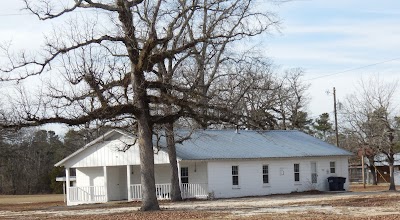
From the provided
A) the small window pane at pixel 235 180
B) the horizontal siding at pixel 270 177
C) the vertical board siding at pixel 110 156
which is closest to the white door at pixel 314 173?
the horizontal siding at pixel 270 177

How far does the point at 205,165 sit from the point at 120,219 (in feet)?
57.3

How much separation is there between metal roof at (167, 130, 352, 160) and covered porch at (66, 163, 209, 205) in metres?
1.17

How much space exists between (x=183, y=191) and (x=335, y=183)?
38.2 feet

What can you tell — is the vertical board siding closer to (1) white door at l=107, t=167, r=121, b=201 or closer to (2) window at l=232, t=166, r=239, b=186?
(1) white door at l=107, t=167, r=121, b=201

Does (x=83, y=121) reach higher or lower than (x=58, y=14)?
lower

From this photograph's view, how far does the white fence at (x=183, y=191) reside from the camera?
136 feet

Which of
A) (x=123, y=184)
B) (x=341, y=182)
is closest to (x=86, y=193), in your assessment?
(x=123, y=184)

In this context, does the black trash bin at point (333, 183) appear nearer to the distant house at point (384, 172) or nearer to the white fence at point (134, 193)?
the white fence at point (134, 193)

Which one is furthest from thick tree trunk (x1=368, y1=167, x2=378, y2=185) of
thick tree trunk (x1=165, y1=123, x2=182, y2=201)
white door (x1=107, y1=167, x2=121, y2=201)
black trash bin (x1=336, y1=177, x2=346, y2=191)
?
thick tree trunk (x1=165, y1=123, x2=182, y2=201)

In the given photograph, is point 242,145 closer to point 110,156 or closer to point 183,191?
point 183,191

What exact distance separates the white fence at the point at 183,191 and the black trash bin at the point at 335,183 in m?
10.4

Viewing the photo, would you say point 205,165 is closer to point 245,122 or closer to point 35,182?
point 245,122

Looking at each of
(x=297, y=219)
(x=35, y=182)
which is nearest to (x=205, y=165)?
(x=297, y=219)

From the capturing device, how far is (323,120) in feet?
276
